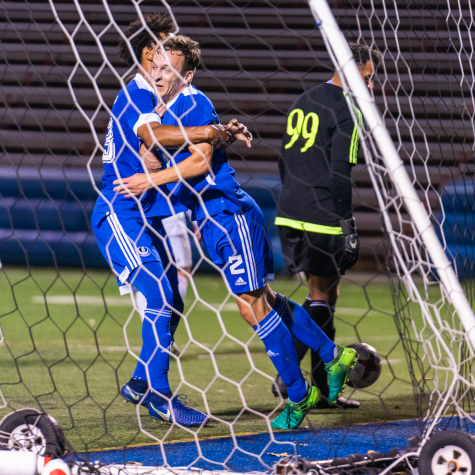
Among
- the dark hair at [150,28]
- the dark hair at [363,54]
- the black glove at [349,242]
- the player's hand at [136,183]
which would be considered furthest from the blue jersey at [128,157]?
the dark hair at [363,54]

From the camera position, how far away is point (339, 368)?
2.73 metres

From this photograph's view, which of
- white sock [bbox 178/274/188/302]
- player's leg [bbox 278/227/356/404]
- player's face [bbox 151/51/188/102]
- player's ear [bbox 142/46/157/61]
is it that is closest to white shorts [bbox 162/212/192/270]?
white sock [bbox 178/274/188/302]

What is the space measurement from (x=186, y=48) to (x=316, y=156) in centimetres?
81

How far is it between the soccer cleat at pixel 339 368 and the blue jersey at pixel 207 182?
746 mm

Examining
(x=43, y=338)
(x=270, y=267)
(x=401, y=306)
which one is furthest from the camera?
(x=43, y=338)

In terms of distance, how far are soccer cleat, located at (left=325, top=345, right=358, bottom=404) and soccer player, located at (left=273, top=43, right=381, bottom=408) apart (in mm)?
175

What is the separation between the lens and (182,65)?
270cm

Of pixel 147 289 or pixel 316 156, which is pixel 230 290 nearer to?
pixel 147 289

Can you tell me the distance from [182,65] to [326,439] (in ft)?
5.41

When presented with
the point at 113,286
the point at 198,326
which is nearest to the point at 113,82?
the point at 113,286

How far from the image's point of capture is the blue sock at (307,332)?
110 inches

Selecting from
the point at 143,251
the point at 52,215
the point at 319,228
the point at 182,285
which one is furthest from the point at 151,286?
the point at 52,215

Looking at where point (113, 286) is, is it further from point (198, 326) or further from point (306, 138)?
point (306, 138)

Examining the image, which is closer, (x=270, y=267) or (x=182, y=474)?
(x=182, y=474)
